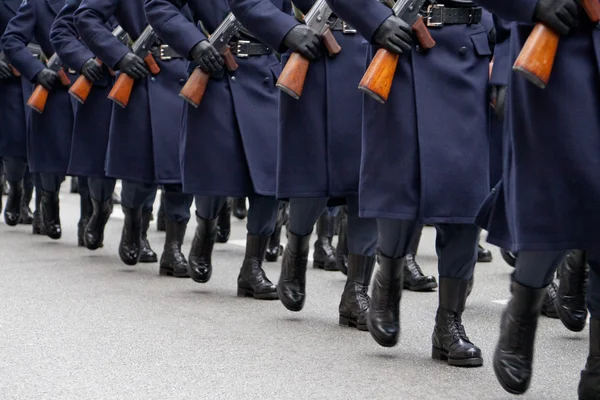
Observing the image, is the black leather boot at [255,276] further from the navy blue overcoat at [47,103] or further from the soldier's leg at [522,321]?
the navy blue overcoat at [47,103]

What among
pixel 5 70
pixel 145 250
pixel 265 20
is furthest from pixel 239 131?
pixel 5 70

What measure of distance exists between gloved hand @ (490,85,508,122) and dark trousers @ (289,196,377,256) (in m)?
0.86

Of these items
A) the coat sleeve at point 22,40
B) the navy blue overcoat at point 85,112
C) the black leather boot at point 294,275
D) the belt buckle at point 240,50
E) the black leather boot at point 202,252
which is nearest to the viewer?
the black leather boot at point 294,275

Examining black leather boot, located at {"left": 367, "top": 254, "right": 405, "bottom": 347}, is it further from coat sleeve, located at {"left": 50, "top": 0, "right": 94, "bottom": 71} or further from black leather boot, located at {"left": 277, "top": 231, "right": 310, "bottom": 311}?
coat sleeve, located at {"left": 50, "top": 0, "right": 94, "bottom": 71}

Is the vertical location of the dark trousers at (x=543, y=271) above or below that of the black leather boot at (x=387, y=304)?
above

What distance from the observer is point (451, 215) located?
13.6 feet

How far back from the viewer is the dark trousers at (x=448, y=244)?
167 inches

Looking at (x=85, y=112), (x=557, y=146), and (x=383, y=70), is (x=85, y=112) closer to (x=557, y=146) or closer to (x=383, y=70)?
(x=383, y=70)

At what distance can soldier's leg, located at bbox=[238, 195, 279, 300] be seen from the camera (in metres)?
5.73

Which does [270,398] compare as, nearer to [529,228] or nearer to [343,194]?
[529,228]

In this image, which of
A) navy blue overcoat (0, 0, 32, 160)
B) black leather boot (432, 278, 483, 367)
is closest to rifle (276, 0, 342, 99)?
black leather boot (432, 278, 483, 367)

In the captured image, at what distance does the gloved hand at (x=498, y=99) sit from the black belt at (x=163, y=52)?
256 centimetres

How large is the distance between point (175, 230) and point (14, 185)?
256 cm

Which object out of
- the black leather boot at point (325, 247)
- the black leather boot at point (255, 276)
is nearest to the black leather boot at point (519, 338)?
the black leather boot at point (255, 276)
